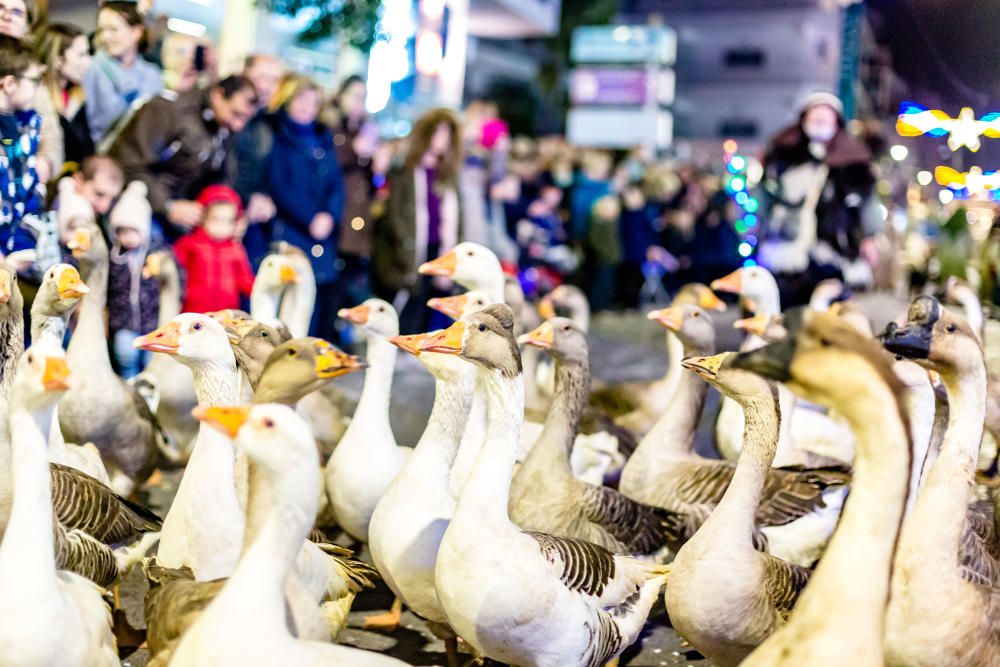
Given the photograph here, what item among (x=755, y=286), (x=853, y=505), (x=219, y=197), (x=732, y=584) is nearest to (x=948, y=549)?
(x=732, y=584)

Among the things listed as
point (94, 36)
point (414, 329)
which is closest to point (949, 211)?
point (414, 329)

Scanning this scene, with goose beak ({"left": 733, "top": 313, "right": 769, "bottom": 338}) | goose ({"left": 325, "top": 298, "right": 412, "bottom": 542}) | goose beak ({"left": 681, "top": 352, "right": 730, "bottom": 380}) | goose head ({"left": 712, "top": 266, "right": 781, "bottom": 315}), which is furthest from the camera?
goose head ({"left": 712, "top": 266, "right": 781, "bottom": 315})

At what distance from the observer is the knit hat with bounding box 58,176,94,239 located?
22.6ft

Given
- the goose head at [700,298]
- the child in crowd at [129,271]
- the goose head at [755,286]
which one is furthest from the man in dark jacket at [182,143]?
the goose head at [755,286]

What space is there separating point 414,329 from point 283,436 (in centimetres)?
847

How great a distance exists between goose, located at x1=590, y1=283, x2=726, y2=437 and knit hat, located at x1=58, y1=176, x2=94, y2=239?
3.70 m

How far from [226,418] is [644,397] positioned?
5.41m

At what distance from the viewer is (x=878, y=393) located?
9.69 ft

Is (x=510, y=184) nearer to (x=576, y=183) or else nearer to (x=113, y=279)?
(x=576, y=183)

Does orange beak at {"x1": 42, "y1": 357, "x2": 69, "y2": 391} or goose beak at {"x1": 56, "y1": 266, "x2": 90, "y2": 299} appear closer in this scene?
orange beak at {"x1": 42, "y1": 357, "x2": 69, "y2": 391}

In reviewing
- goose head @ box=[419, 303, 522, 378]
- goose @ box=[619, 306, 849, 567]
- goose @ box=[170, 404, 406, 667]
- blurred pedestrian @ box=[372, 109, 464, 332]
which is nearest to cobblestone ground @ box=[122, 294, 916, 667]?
goose @ box=[619, 306, 849, 567]

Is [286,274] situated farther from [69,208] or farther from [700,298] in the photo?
[700,298]

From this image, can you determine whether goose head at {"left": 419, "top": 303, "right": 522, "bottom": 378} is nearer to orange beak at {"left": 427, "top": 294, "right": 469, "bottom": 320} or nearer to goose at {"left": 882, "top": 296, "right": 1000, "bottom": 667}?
orange beak at {"left": 427, "top": 294, "right": 469, "bottom": 320}

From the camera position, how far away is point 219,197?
8.34 meters
